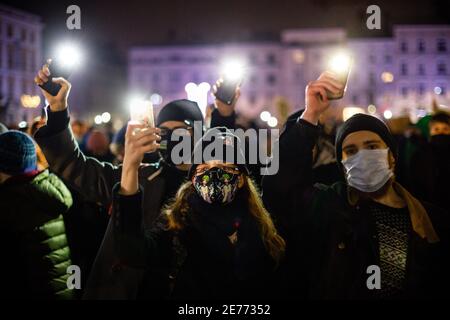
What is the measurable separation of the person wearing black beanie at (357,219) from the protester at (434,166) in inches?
112

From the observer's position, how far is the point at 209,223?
3.30m

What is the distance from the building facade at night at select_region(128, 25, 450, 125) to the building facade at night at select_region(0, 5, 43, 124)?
61.9ft

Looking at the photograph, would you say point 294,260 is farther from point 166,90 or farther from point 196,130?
point 166,90

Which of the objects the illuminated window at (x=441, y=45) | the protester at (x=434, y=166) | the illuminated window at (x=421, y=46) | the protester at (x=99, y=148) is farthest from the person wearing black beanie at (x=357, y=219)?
the illuminated window at (x=421, y=46)

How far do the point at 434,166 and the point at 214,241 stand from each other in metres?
4.00

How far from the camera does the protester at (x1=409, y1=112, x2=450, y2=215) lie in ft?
20.5

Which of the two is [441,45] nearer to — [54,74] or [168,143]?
[168,143]

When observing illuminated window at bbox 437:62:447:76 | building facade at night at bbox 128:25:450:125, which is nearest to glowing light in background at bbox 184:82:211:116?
building facade at night at bbox 128:25:450:125

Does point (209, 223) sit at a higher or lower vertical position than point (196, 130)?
lower

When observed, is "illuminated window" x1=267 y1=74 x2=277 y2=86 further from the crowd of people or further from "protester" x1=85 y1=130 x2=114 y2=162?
the crowd of people

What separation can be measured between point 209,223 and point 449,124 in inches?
168

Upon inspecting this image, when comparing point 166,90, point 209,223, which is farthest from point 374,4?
point 166,90

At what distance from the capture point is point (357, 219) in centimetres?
343

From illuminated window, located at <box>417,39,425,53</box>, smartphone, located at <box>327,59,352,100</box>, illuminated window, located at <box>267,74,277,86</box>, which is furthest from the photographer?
illuminated window, located at <box>267,74,277,86</box>
